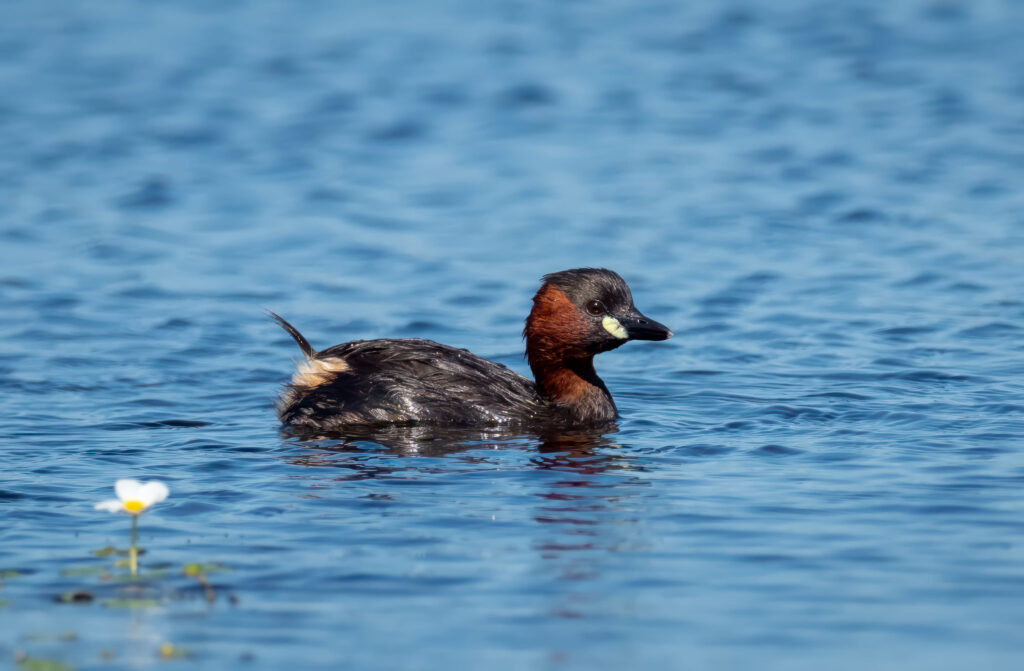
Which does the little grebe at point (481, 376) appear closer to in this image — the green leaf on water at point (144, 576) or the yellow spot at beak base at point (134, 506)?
the green leaf on water at point (144, 576)

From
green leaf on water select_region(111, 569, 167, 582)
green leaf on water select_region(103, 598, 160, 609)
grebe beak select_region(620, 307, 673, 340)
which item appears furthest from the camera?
grebe beak select_region(620, 307, 673, 340)

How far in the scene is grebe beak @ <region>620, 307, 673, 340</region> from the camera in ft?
29.1

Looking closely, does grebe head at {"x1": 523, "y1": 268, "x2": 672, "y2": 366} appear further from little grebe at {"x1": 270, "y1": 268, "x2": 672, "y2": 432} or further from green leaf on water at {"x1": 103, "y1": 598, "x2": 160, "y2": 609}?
green leaf on water at {"x1": 103, "y1": 598, "x2": 160, "y2": 609}

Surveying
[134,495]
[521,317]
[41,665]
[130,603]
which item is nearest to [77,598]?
[130,603]

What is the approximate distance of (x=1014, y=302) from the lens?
1142cm

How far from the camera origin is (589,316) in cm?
896

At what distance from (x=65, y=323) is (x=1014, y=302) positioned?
7674 mm

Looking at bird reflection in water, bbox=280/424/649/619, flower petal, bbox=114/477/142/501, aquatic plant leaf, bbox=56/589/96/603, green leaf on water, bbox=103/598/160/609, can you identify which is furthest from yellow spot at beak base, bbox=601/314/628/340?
aquatic plant leaf, bbox=56/589/96/603

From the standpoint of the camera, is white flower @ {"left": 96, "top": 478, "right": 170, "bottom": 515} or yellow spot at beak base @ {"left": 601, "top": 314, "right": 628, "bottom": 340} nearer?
white flower @ {"left": 96, "top": 478, "right": 170, "bottom": 515}

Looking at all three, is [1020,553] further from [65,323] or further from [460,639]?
[65,323]

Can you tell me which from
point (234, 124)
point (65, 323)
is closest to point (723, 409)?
point (65, 323)

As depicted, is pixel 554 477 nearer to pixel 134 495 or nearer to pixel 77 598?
pixel 134 495

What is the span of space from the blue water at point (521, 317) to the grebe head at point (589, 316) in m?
0.59

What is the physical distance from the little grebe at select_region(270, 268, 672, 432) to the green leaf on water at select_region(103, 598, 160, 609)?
10.5 feet
